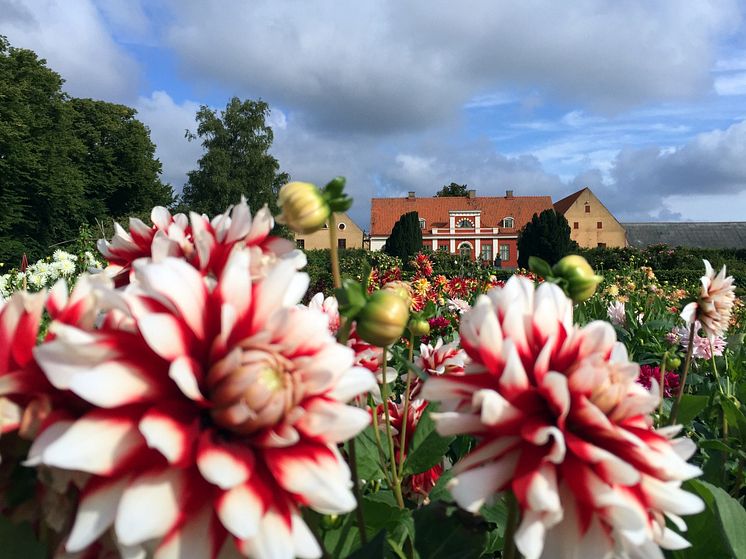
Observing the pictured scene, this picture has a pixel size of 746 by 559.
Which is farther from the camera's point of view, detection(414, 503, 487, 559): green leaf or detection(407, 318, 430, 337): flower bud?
detection(407, 318, 430, 337): flower bud

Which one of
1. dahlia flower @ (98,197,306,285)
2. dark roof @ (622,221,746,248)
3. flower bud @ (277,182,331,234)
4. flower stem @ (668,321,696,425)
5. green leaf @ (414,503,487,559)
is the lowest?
dark roof @ (622,221,746,248)

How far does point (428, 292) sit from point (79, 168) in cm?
2574

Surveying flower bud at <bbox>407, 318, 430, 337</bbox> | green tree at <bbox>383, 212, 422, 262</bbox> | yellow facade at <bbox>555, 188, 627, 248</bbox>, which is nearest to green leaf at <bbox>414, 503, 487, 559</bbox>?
flower bud at <bbox>407, 318, 430, 337</bbox>

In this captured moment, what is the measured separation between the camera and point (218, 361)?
0.47 m

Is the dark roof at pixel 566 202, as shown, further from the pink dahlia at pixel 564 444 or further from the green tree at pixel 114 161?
the pink dahlia at pixel 564 444

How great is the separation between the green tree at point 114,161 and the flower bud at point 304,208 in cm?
2827

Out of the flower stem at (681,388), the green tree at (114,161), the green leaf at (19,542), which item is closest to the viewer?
the green leaf at (19,542)

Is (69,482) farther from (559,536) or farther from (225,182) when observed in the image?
(225,182)

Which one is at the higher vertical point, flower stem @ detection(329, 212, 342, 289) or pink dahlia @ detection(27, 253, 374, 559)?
flower stem @ detection(329, 212, 342, 289)

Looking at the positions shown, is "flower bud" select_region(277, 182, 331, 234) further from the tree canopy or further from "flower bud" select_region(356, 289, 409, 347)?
the tree canopy

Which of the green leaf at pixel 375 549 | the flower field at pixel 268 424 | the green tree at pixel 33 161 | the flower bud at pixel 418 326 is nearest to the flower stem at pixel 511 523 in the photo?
the flower field at pixel 268 424

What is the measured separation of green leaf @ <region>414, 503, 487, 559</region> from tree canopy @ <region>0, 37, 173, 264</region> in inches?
783

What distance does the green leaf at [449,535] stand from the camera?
0.65 metres

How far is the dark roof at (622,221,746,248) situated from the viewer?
154 feet
